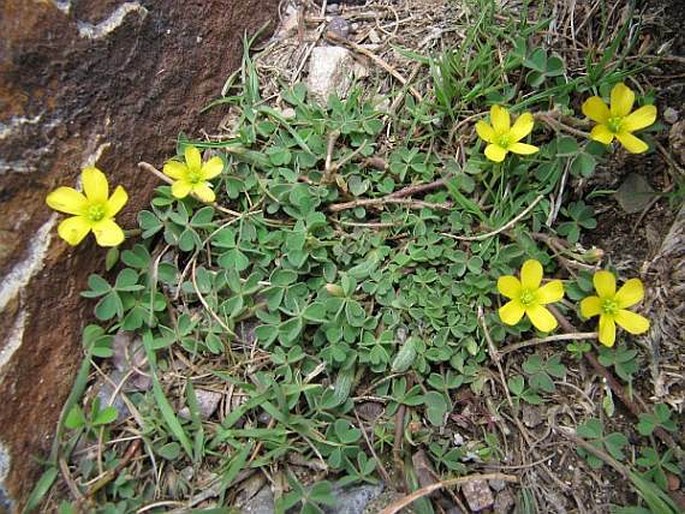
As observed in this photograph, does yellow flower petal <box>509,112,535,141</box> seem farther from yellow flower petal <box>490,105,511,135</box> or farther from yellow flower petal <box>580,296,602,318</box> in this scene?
yellow flower petal <box>580,296,602,318</box>

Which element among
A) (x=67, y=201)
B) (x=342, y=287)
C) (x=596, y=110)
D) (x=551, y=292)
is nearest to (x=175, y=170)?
(x=67, y=201)

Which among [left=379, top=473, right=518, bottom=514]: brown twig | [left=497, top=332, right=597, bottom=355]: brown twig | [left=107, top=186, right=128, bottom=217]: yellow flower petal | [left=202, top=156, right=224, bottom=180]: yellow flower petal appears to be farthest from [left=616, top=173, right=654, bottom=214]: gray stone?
[left=107, top=186, right=128, bottom=217]: yellow flower petal

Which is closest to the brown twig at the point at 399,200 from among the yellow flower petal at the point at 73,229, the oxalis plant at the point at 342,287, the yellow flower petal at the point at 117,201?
the oxalis plant at the point at 342,287

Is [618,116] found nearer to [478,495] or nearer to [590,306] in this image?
[590,306]

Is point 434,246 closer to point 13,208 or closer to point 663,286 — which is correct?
point 663,286

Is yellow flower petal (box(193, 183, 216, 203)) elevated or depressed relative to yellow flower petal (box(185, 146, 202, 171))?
depressed

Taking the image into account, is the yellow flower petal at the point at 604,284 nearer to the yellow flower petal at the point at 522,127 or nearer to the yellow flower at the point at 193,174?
the yellow flower petal at the point at 522,127
